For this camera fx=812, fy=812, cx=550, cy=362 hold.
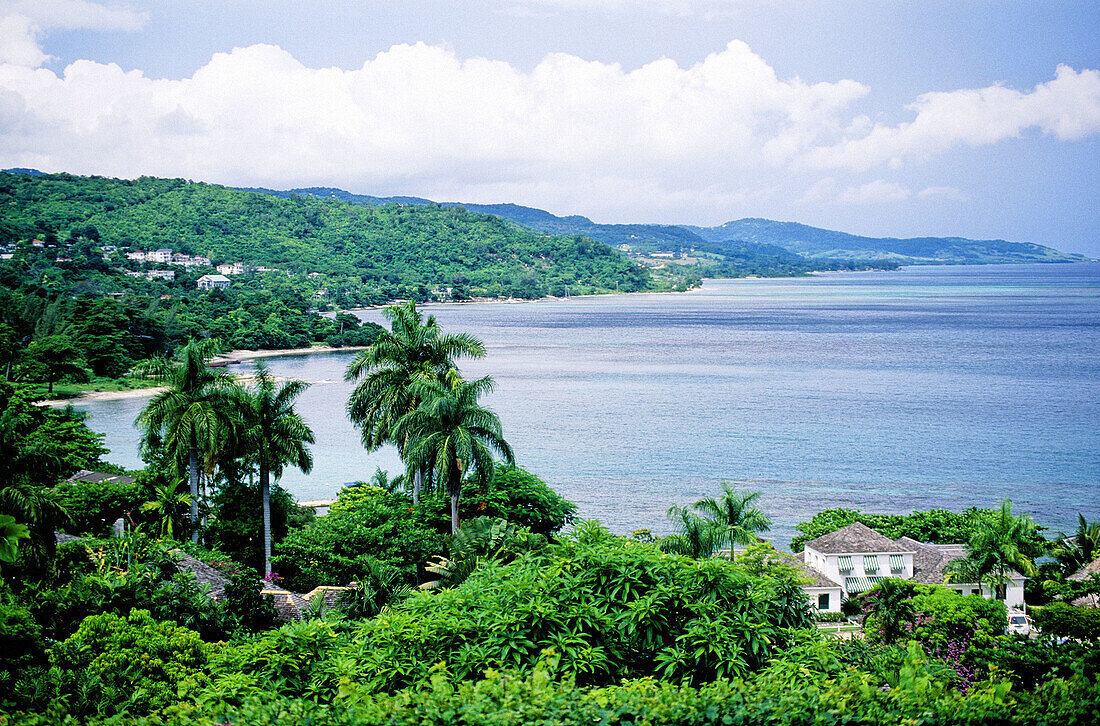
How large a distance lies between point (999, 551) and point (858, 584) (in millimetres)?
4039

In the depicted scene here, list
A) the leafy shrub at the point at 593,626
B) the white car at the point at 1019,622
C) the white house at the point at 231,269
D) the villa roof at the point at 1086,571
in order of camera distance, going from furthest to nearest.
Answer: the white house at the point at 231,269, the villa roof at the point at 1086,571, the white car at the point at 1019,622, the leafy shrub at the point at 593,626

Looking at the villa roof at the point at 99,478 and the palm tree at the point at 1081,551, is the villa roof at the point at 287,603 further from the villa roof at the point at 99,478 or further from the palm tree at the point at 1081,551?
the palm tree at the point at 1081,551

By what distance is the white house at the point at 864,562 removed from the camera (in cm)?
2341

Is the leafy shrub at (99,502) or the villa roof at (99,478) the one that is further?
→ the villa roof at (99,478)

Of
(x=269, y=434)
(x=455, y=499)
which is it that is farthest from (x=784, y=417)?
(x=269, y=434)

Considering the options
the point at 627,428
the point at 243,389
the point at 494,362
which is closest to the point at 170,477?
the point at 243,389

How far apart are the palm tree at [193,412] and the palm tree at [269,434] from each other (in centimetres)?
51

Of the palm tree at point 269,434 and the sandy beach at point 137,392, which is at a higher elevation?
the palm tree at point 269,434

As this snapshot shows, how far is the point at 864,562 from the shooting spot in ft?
80.5

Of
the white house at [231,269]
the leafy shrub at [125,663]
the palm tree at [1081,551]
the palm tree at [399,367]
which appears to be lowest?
the palm tree at [1081,551]

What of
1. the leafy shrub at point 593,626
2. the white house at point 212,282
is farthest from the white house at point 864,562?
the white house at point 212,282

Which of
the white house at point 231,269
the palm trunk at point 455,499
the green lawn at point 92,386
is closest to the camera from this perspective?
the palm trunk at point 455,499

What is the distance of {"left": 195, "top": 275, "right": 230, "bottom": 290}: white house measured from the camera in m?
132

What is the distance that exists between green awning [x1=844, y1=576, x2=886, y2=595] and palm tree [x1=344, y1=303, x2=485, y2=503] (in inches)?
512
